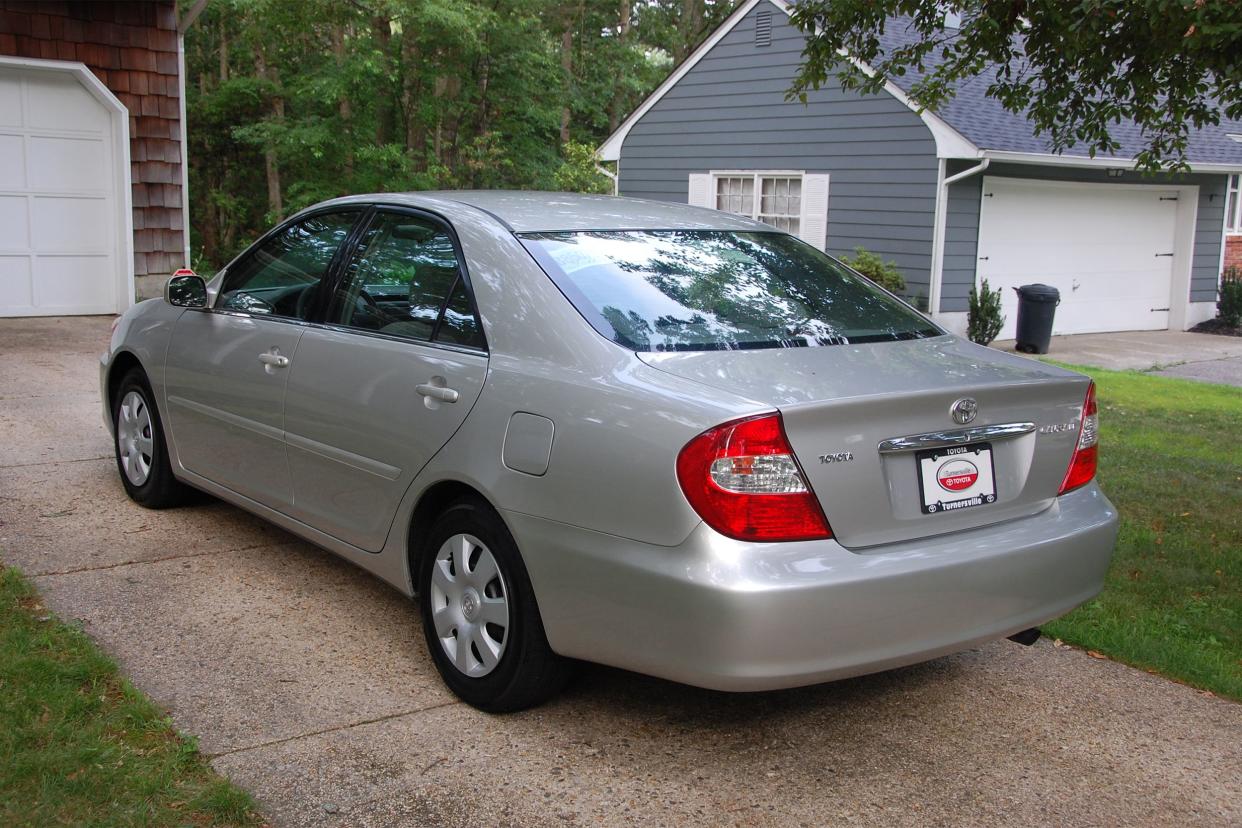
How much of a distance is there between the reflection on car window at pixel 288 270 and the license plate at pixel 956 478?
250 cm

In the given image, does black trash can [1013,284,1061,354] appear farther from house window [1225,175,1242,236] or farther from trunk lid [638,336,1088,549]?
trunk lid [638,336,1088,549]

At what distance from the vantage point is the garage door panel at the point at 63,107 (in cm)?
1204

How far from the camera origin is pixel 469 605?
377 centimetres

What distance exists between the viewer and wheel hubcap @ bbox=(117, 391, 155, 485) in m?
5.75

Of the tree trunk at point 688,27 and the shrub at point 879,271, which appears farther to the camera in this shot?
the tree trunk at point 688,27

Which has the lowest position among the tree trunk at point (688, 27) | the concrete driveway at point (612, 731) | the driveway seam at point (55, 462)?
the concrete driveway at point (612, 731)

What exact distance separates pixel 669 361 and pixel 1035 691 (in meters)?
1.81

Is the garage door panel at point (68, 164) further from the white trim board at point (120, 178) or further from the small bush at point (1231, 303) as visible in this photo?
the small bush at point (1231, 303)

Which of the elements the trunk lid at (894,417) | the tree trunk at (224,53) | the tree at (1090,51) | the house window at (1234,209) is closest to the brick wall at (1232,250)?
the house window at (1234,209)

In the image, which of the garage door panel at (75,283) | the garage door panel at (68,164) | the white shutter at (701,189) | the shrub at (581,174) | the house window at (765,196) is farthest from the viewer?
the shrub at (581,174)

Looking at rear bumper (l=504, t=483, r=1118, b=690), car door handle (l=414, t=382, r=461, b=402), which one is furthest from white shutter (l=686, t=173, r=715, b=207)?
rear bumper (l=504, t=483, r=1118, b=690)

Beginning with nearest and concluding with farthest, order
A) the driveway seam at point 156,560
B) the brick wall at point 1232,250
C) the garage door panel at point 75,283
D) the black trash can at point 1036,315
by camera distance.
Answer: the driveway seam at point 156,560 → the garage door panel at point 75,283 → the black trash can at point 1036,315 → the brick wall at point 1232,250

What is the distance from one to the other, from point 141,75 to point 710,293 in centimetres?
1075

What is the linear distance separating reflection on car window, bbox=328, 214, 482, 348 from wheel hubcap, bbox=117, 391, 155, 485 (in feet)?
5.70
